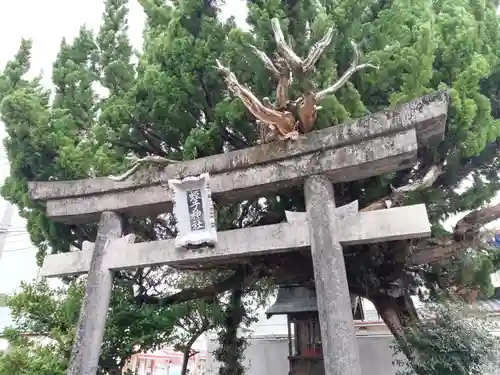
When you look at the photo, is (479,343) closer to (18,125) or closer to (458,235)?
(458,235)

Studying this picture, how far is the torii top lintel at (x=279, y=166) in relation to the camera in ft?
14.5

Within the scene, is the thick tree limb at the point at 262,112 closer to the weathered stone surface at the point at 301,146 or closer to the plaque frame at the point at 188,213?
the weathered stone surface at the point at 301,146

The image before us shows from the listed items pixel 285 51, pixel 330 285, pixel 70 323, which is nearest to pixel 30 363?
pixel 70 323

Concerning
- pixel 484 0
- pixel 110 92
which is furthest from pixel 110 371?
pixel 484 0

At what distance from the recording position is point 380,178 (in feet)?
18.9

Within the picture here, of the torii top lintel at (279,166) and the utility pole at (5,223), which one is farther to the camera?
the utility pole at (5,223)

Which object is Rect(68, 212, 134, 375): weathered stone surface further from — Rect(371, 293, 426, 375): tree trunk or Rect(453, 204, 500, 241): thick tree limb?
Rect(453, 204, 500, 241): thick tree limb

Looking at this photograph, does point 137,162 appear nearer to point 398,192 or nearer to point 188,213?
point 188,213

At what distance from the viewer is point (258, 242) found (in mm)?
4648

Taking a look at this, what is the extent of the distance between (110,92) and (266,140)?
12.3ft

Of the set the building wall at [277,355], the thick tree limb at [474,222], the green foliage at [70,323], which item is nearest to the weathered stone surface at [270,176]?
the green foliage at [70,323]

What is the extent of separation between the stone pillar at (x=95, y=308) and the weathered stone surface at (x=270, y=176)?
33 cm

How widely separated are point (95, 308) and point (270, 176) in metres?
2.66

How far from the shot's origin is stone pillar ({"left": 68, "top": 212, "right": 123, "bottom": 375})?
15.5 ft
